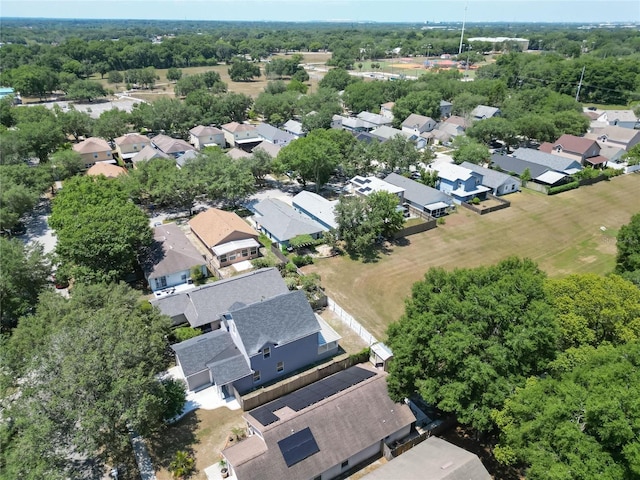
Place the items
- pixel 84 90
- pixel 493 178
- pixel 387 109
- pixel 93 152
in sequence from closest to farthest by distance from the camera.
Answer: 1. pixel 493 178
2. pixel 93 152
3. pixel 387 109
4. pixel 84 90

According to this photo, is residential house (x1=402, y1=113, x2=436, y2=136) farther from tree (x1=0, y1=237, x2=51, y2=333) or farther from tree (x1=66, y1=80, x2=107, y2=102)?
tree (x1=66, y1=80, x2=107, y2=102)

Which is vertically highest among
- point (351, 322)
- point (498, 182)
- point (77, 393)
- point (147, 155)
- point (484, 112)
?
point (77, 393)

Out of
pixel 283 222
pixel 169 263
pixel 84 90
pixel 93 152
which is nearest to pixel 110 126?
pixel 93 152

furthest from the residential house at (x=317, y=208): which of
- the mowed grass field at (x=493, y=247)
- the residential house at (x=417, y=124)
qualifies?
the residential house at (x=417, y=124)

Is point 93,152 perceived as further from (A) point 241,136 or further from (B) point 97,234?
(B) point 97,234

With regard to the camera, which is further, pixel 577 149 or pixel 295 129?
pixel 295 129

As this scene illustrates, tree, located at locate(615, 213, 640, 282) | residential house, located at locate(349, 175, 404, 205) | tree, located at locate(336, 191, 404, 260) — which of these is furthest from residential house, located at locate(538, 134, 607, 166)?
tree, located at locate(336, 191, 404, 260)
